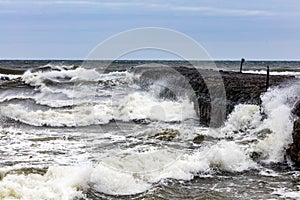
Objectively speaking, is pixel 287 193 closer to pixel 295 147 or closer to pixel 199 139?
pixel 295 147

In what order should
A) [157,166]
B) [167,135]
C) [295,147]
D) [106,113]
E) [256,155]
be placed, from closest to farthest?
[157,166], [295,147], [256,155], [167,135], [106,113]

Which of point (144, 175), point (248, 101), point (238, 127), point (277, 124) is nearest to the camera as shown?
point (144, 175)

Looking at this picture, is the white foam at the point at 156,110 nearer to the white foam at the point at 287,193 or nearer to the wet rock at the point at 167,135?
the wet rock at the point at 167,135

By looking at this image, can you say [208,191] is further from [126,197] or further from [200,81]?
[200,81]

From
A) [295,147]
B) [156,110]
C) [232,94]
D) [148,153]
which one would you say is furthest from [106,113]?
[295,147]

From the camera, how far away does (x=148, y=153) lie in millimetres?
10773

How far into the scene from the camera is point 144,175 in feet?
30.2

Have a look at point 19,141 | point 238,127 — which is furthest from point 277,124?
point 19,141

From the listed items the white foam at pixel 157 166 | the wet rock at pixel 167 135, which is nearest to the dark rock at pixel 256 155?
the white foam at pixel 157 166

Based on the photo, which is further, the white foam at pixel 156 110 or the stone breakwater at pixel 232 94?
the white foam at pixel 156 110

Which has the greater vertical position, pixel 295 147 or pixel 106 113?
pixel 106 113

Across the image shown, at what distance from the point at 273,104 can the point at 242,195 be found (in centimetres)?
606

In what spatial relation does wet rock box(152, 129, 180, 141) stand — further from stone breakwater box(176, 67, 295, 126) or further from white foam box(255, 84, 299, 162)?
white foam box(255, 84, 299, 162)

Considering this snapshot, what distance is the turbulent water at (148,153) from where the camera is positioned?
8266mm
